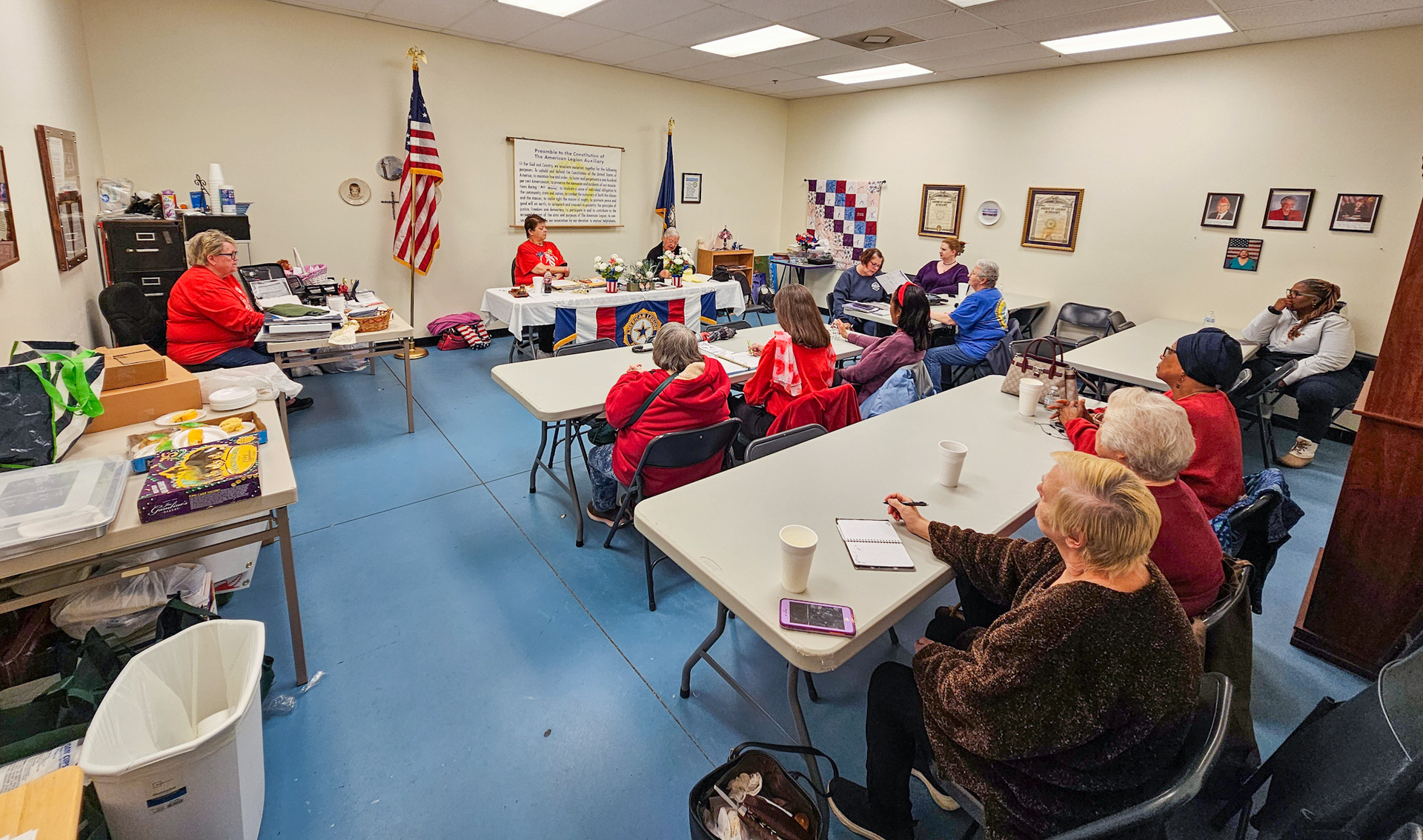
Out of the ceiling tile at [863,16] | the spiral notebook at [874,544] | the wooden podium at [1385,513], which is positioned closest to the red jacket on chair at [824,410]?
the spiral notebook at [874,544]

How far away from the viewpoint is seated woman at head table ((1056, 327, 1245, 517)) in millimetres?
2076

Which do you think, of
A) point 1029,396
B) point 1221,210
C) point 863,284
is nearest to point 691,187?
point 863,284

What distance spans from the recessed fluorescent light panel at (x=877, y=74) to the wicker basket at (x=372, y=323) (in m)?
5.15

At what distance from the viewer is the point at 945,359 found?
4852mm

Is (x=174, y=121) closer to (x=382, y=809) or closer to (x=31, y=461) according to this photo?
(x=31, y=461)

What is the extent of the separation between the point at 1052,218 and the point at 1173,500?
5.62 m

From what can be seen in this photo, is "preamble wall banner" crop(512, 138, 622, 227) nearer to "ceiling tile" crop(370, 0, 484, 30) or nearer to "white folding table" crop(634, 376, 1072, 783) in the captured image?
"ceiling tile" crop(370, 0, 484, 30)

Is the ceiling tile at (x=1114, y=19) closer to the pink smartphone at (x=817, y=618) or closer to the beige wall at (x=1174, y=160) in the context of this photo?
the beige wall at (x=1174, y=160)

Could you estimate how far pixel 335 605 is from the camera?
2.49 metres

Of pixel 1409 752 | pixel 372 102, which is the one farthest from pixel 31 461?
pixel 372 102

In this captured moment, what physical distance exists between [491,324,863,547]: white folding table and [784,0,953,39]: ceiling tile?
2.54m

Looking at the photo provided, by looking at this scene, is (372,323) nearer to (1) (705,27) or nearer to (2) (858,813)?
(1) (705,27)

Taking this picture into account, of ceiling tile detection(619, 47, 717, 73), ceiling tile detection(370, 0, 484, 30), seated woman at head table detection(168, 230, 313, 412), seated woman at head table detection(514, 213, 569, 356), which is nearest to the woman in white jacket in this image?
ceiling tile detection(619, 47, 717, 73)

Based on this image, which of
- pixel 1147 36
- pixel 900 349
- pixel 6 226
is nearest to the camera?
pixel 6 226
